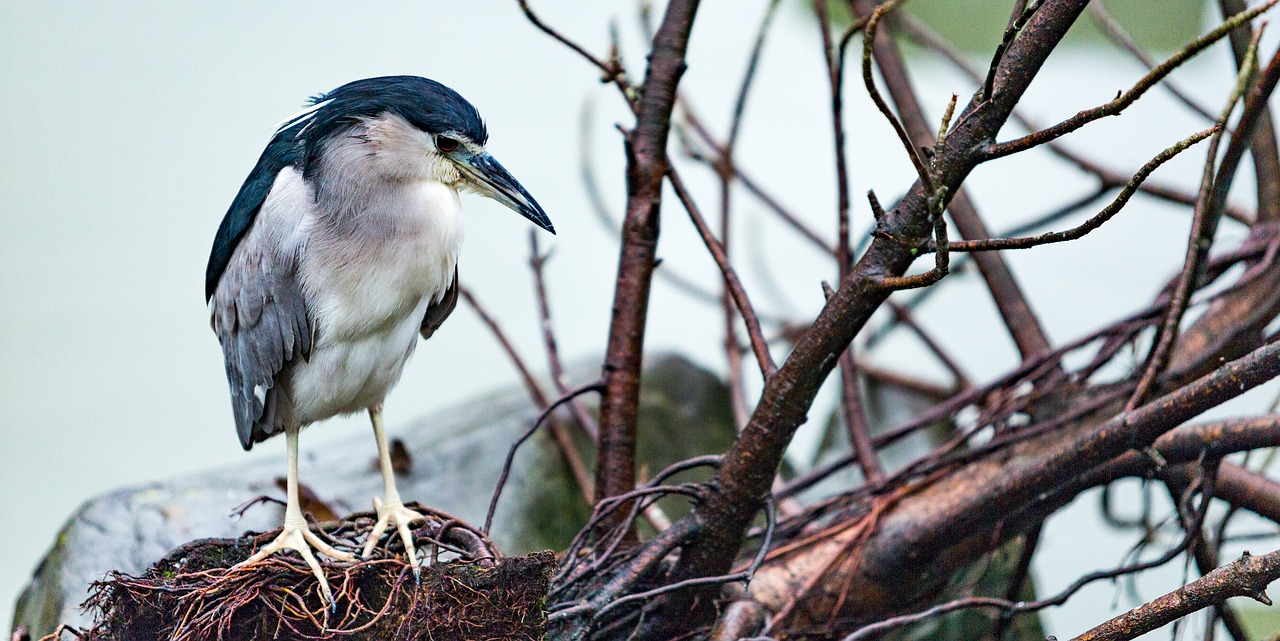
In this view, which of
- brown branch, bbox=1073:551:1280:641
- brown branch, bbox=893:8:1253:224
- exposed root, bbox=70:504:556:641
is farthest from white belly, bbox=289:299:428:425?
brown branch, bbox=893:8:1253:224

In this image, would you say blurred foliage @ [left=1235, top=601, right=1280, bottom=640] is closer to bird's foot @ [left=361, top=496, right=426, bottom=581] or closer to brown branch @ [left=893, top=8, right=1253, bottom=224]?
brown branch @ [left=893, top=8, right=1253, bottom=224]

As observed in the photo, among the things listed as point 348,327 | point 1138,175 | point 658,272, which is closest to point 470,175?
point 348,327

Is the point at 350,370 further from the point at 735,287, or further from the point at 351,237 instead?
the point at 735,287

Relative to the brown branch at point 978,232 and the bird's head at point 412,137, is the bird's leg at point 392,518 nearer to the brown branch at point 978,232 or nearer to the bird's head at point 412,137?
the bird's head at point 412,137

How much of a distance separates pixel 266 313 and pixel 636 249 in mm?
552

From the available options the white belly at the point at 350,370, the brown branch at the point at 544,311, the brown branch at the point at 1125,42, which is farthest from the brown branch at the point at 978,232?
the white belly at the point at 350,370

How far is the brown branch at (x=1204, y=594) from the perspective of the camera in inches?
38.2

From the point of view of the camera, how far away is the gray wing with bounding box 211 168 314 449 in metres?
1.30

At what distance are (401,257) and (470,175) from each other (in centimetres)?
14

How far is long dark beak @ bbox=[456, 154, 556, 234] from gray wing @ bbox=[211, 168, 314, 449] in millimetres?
215

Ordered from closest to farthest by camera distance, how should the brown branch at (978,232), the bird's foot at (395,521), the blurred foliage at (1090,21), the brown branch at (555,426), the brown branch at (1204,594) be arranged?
the brown branch at (1204,594) < the bird's foot at (395,521) < the brown branch at (978,232) < the brown branch at (555,426) < the blurred foliage at (1090,21)

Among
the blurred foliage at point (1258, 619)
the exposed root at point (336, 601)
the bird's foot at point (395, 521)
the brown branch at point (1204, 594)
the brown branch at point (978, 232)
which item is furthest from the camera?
the brown branch at point (978, 232)

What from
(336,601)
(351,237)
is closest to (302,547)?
(336,601)

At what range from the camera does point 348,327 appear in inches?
51.4
